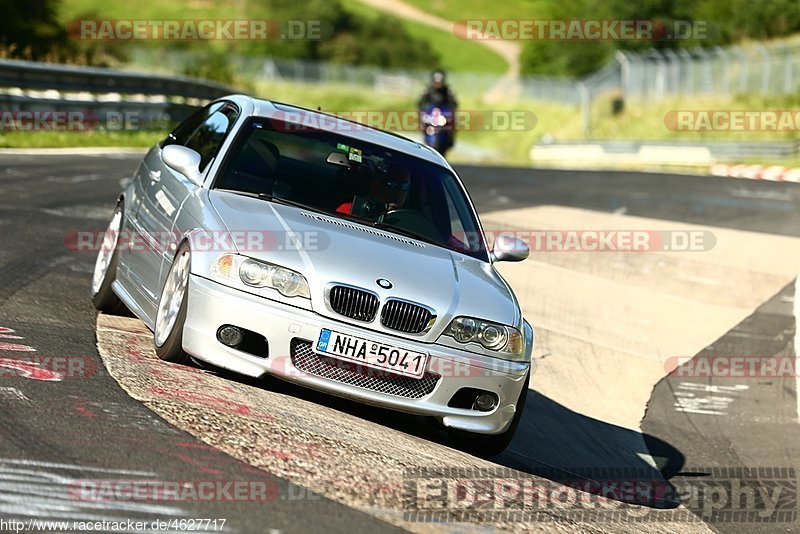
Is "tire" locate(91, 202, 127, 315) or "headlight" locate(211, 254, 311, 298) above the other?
"headlight" locate(211, 254, 311, 298)

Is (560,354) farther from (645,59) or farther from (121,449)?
(645,59)

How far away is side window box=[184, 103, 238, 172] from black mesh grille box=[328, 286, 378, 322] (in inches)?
63.3

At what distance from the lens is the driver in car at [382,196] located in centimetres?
745

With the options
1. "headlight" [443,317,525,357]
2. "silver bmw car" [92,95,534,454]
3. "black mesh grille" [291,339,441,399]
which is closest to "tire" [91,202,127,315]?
"silver bmw car" [92,95,534,454]

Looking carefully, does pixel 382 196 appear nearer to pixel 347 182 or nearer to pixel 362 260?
pixel 347 182

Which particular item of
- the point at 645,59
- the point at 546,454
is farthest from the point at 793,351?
the point at 645,59

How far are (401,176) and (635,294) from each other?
217 inches

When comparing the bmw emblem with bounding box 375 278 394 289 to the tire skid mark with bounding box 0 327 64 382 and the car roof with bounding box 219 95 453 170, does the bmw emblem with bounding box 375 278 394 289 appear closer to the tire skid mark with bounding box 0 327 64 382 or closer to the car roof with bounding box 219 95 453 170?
the tire skid mark with bounding box 0 327 64 382

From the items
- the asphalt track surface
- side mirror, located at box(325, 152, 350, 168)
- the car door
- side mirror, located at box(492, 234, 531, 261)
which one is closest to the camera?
the asphalt track surface

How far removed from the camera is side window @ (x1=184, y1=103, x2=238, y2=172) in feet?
25.0

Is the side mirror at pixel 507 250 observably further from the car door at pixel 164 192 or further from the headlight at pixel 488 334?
the car door at pixel 164 192

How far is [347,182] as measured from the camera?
7.55 m

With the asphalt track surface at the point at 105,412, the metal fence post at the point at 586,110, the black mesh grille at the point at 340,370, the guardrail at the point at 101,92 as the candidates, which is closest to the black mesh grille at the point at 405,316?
the black mesh grille at the point at 340,370

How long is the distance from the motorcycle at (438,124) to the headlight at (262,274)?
1824 centimetres
